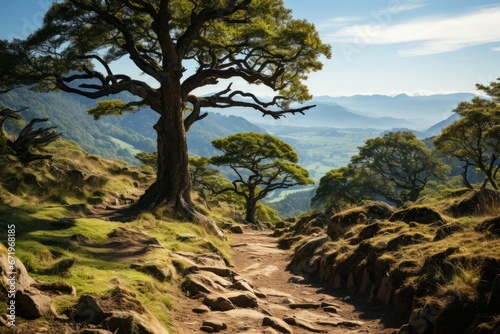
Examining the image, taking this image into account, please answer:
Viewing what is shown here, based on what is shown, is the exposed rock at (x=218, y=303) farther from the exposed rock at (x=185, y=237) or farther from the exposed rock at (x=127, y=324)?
the exposed rock at (x=185, y=237)

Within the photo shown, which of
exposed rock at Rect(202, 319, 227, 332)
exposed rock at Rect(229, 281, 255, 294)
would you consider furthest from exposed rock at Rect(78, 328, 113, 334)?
exposed rock at Rect(229, 281, 255, 294)

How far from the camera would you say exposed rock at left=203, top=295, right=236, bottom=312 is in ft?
25.5

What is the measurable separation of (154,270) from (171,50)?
11521 mm

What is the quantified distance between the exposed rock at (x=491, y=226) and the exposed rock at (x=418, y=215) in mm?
2816

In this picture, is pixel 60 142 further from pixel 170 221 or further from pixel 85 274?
pixel 85 274

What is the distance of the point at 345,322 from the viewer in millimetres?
7996

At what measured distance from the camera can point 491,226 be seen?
25.2ft

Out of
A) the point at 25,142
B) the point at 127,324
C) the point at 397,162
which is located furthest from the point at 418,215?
the point at 397,162

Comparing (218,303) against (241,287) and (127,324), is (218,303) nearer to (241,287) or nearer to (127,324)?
(241,287)

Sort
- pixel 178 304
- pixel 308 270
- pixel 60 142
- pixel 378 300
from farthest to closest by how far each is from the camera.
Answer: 1. pixel 60 142
2. pixel 308 270
3. pixel 378 300
4. pixel 178 304

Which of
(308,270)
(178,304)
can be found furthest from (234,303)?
(308,270)

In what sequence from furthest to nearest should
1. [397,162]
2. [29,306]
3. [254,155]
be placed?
[397,162]
[254,155]
[29,306]

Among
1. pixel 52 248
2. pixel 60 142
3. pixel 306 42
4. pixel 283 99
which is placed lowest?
pixel 52 248

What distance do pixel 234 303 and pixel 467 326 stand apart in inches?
171
